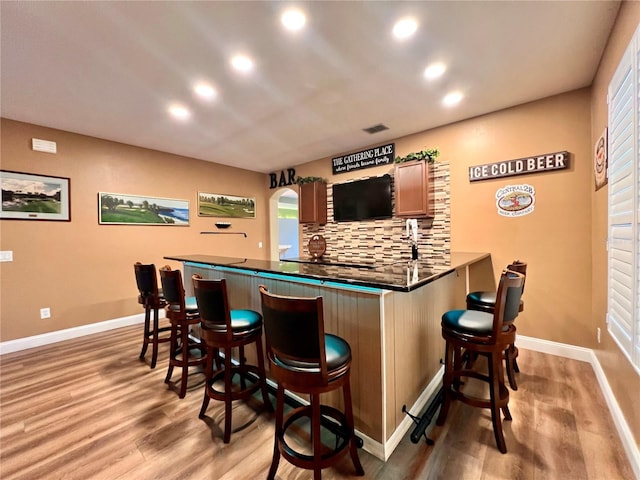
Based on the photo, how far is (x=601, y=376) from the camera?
7.45 ft

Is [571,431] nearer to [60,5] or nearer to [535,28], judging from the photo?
[535,28]

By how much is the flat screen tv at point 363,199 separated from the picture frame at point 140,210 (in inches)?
108

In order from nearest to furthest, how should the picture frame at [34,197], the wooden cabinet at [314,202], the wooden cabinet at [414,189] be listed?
1. the picture frame at [34,197]
2. the wooden cabinet at [414,189]
3. the wooden cabinet at [314,202]

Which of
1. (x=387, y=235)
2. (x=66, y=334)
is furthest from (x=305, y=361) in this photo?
(x=66, y=334)

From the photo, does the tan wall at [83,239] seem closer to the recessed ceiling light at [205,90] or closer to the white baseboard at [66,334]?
the white baseboard at [66,334]

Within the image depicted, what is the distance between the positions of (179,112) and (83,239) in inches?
91.4

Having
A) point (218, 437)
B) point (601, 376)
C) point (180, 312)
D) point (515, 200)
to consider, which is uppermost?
point (515, 200)

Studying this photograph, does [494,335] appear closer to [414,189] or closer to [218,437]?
[218,437]

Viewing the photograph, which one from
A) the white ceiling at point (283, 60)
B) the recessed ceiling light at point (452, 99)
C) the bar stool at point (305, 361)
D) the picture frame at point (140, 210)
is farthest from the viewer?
the picture frame at point (140, 210)

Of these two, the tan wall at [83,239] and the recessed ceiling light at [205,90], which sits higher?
the recessed ceiling light at [205,90]

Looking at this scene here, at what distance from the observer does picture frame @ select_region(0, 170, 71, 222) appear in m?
3.24

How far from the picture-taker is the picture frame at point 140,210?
3955 mm

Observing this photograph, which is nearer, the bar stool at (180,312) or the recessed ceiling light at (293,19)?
the recessed ceiling light at (293,19)

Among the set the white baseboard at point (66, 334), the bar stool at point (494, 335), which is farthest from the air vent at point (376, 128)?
the white baseboard at point (66, 334)
